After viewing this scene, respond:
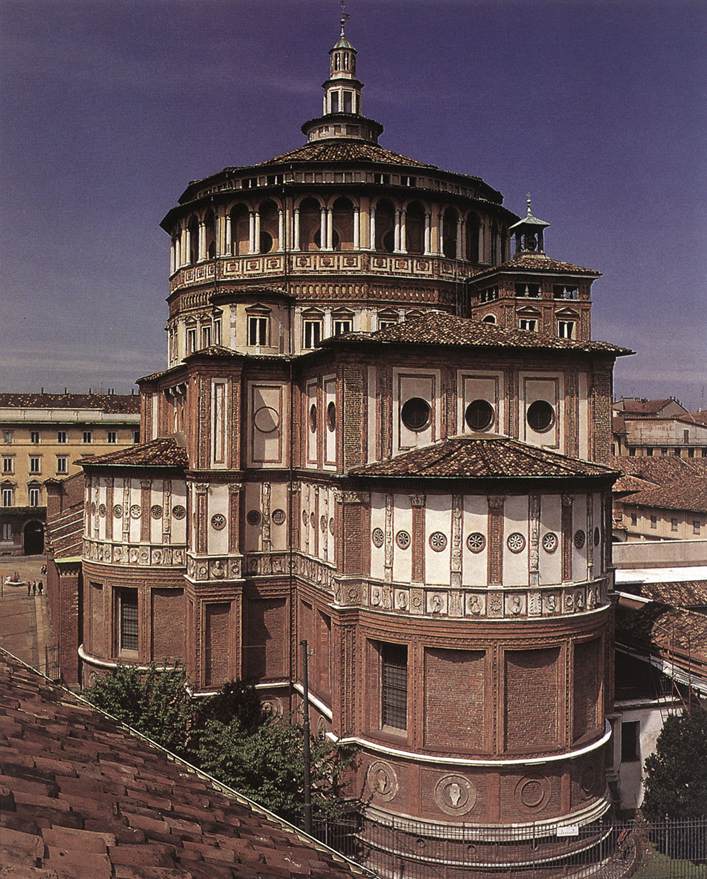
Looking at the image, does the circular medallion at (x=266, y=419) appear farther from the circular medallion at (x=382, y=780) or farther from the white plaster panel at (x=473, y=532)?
the circular medallion at (x=382, y=780)

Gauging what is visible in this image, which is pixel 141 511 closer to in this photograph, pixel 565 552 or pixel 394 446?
pixel 394 446

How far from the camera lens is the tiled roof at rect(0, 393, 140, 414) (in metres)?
75.6

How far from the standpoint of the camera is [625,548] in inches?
1708

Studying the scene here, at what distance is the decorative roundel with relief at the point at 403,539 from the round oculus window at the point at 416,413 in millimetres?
3863

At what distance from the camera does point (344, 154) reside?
3531cm

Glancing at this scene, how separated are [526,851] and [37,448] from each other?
63.5m

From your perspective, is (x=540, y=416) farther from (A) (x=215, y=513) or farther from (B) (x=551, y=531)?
(A) (x=215, y=513)

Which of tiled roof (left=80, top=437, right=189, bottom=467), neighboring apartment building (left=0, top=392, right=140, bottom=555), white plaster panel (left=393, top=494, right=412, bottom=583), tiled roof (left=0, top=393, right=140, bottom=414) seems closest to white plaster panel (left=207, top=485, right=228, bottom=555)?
tiled roof (left=80, top=437, right=189, bottom=467)

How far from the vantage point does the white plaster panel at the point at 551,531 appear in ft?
73.8

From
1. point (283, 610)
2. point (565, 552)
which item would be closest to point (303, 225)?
point (283, 610)

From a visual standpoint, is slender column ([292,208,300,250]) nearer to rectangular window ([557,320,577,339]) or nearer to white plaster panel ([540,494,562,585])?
A: rectangular window ([557,320,577,339])

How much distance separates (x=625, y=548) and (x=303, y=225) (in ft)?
80.8

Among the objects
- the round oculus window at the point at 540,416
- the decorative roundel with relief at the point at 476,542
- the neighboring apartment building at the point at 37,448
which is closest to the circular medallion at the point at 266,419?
the round oculus window at the point at 540,416

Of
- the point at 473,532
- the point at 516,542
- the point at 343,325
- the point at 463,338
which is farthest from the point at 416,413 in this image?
the point at 343,325
